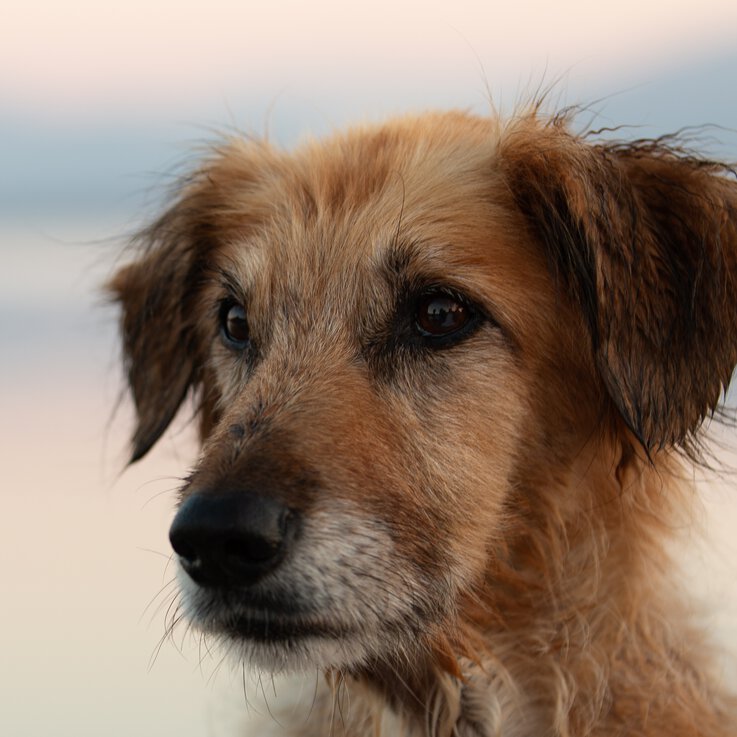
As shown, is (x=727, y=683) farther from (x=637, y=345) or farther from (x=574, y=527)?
(x=637, y=345)

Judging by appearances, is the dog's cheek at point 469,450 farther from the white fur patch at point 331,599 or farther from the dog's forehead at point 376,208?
the dog's forehead at point 376,208

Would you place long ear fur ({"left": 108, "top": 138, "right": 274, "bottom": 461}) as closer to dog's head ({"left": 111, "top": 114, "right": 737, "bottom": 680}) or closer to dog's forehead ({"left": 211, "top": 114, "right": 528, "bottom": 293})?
dog's forehead ({"left": 211, "top": 114, "right": 528, "bottom": 293})

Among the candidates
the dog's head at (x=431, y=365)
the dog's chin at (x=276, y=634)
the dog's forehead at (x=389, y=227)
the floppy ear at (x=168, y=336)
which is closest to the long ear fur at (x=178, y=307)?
the floppy ear at (x=168, y=336)

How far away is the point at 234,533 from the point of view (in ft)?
7.30

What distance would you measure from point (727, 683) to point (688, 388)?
0.88 meters

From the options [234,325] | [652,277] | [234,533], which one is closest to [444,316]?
[652,277]

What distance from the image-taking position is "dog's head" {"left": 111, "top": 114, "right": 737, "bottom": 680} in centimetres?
236

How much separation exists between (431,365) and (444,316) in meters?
0.14

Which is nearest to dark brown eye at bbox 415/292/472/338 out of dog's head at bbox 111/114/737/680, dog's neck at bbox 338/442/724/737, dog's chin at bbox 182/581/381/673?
dog's head at bbox 111/114/737/680

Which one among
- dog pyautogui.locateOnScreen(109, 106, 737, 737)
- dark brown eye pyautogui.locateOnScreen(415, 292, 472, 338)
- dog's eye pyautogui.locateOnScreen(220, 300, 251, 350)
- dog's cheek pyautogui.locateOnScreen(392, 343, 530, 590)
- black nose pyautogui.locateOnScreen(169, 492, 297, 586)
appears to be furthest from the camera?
dog's eye pyautogui.locateOnScreen(220, 300, 251, 350)

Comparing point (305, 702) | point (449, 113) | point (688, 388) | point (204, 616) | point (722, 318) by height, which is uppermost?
point (449, 113)

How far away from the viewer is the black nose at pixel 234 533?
222 cm

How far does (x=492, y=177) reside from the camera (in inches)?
119

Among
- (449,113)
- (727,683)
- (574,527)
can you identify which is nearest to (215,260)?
(449,113)
